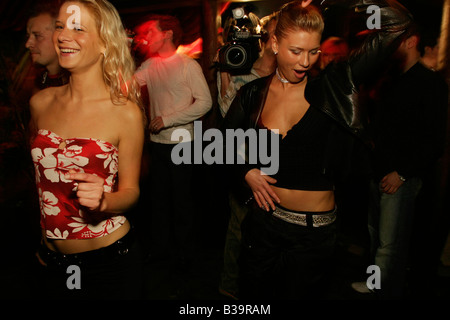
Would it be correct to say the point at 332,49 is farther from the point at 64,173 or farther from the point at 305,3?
the point at 64,173

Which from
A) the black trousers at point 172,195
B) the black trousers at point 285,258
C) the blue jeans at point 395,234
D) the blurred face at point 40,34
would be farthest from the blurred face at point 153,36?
the blue jeans at point 395,234

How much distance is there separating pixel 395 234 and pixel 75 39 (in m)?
2.48

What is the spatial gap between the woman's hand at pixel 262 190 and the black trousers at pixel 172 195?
1.36m

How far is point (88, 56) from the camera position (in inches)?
57.1

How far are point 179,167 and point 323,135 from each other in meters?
1.67

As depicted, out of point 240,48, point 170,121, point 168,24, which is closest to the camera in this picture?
point 240,48

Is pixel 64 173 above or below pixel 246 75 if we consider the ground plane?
below

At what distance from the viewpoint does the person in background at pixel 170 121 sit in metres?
3.06

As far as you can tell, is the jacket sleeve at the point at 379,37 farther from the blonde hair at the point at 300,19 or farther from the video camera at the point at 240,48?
the video camera at the point at 240,48

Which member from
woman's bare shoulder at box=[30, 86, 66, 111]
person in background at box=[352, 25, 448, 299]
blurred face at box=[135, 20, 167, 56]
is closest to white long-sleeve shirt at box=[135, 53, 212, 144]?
blurred face at box=[135, 20, 167, 56]

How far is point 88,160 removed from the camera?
Answer: 1.40 metres

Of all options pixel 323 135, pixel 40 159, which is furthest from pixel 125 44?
pixel 323 135

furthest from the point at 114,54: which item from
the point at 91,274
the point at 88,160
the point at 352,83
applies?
the point at 352,83

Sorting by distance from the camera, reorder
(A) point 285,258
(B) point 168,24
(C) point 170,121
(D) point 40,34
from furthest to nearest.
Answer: (B) point 168,24 → (C) point 170,121 → (D) point 40,34 → (A) point 285,258
